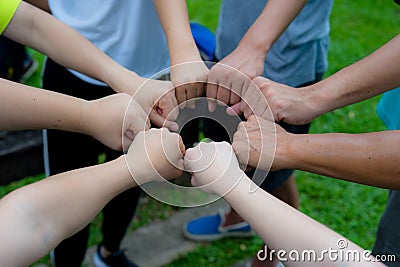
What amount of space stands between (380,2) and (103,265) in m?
3.19

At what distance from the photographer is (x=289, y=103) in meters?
1.07

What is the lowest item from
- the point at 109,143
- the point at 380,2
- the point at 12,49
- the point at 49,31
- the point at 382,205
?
the point at 382,205

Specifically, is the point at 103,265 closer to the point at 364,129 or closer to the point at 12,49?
the point at 12,49

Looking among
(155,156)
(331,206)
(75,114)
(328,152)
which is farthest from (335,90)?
(331,206)

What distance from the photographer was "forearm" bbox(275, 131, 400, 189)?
87 centimetres

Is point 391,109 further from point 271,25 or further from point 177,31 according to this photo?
point 177,31

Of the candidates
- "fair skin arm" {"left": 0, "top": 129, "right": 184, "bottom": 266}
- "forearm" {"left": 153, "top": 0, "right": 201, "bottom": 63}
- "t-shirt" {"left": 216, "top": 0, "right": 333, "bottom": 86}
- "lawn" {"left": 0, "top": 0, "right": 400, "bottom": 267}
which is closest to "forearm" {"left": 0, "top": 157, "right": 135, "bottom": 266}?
"fair skin arm" {"left": 0, "top": 129, "right": 184, "bottom": 266}

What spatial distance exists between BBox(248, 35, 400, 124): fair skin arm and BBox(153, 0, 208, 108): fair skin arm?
130 mm

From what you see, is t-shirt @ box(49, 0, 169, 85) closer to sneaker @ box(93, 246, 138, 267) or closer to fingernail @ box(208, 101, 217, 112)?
fingernail @ box(208, 101, 217, 112)

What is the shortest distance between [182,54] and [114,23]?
0.83 ft

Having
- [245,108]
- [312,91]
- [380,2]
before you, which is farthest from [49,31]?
[380,2]

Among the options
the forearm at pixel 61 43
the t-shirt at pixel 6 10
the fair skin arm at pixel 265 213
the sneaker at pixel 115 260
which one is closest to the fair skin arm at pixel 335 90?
the fair skin arm at pixel 265 213

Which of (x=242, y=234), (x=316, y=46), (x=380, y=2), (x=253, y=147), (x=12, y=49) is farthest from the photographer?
(x=380, y=2)

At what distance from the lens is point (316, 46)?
4.45 ft
